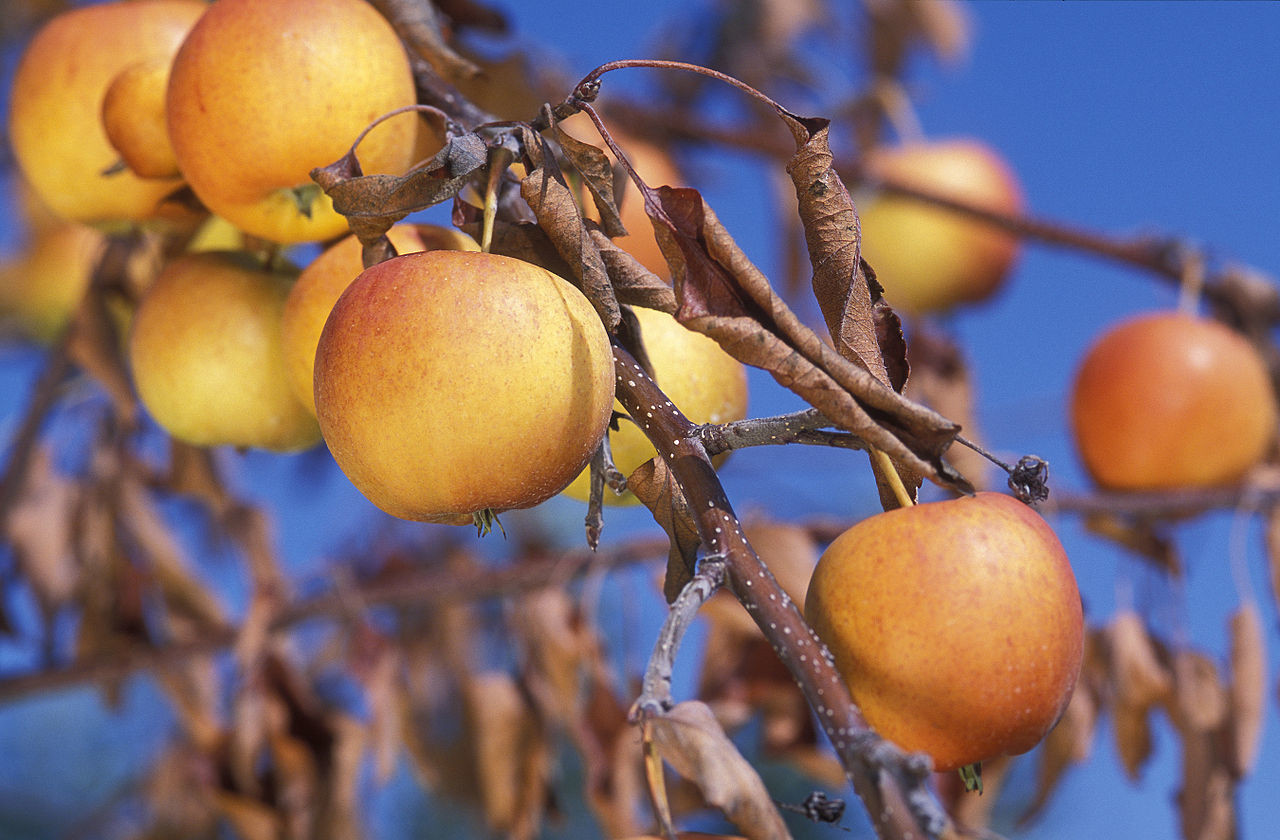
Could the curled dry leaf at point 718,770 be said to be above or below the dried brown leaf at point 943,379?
above

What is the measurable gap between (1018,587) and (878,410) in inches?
3.6

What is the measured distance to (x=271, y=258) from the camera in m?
0.70

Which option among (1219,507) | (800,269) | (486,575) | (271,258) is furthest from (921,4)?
(271,258)

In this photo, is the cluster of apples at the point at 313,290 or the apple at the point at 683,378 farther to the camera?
the apple at the point at 683,378

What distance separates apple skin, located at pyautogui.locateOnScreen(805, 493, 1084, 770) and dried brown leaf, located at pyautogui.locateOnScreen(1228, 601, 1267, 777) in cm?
73

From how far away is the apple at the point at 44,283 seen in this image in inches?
69.8

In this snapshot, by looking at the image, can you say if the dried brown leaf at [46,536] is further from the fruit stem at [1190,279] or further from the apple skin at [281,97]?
the fruit stem at [1190,279]

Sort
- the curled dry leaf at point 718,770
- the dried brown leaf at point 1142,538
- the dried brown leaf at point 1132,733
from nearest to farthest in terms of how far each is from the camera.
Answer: the curled dry leaf at point 718,770
the dried brown leaf at point 1132,733
the dried brown leaf at point 1142,538

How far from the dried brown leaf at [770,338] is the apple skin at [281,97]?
197 millimetres

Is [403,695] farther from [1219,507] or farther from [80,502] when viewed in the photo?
[1219,507]

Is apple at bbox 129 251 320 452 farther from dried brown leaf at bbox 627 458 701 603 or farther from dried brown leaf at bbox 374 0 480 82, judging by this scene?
dried brown leaf at bbox 627 458 701 603

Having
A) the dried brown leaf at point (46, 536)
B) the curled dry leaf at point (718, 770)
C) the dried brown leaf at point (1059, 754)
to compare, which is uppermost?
the curled dry leaf at point (718, 770)

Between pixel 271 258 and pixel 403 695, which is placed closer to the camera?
pixel 271 258

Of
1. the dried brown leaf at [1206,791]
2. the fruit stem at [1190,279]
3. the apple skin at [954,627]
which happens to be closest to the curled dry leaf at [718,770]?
the apple skin at [954,627]
